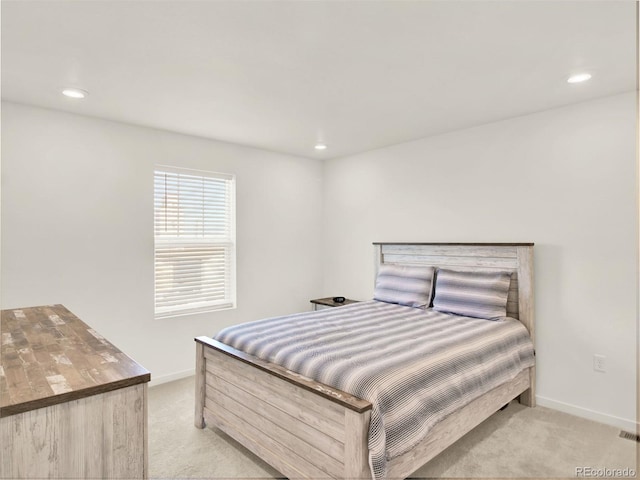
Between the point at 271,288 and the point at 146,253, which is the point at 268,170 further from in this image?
the point at 146,253

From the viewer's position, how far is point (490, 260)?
10.8 feet

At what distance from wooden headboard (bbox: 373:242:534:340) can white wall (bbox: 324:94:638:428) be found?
0.11 m

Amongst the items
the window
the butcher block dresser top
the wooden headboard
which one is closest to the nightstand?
the wooden headboard

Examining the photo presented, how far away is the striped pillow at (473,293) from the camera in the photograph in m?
3.02

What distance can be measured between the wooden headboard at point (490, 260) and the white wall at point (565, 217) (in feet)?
0.37

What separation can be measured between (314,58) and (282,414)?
1998mm

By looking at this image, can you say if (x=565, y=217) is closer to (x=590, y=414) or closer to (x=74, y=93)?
(x=590, y=414)

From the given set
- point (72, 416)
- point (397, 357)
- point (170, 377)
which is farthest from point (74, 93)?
point (397, 357)

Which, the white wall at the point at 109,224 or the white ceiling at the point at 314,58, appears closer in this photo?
the white ceiling at the point at 314,58

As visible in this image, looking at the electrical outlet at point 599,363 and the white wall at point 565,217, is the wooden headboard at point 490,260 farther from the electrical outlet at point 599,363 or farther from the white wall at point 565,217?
the electrical outlet at point 599,363

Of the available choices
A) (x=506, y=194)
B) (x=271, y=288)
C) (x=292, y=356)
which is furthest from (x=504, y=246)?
(x=271, y=288)

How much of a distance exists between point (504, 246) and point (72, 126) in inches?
146

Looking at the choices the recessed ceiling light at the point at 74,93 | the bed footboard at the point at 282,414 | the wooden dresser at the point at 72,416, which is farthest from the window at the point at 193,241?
the wooden dresser at the point at 72,416

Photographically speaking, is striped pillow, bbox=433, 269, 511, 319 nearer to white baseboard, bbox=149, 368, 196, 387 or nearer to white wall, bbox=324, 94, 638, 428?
white wall, bbox=324, 94, 638, 428
